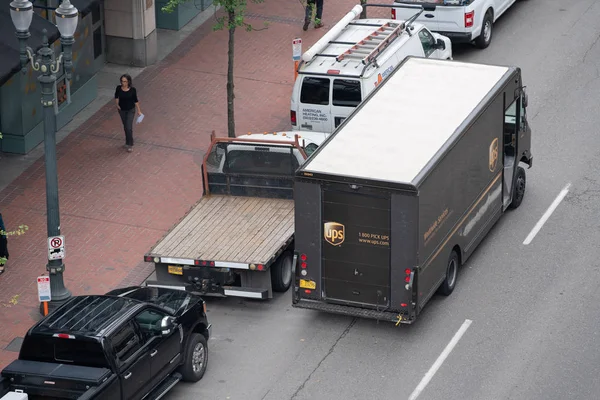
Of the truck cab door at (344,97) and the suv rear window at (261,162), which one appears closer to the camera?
the suv rear window at (261,162)

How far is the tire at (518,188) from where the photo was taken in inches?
936

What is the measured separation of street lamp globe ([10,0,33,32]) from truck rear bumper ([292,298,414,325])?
5.89 meters

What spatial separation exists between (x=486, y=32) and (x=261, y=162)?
1087 cm

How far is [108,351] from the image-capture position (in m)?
17.1

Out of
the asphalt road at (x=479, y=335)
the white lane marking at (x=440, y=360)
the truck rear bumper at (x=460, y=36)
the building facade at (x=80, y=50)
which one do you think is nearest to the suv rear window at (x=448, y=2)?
the truck rear bumper at (x=460, y=36)

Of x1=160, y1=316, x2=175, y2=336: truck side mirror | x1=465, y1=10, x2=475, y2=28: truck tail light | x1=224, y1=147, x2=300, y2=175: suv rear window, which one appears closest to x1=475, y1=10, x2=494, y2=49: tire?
x1=465, y1=10, x2=475, y2=28: truck tail light

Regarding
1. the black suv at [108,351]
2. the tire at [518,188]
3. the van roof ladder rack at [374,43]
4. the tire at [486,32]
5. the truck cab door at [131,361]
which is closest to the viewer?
the black suv at [108,351]

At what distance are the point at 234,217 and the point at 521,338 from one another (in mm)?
5314

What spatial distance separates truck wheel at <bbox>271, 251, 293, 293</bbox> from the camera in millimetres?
21297

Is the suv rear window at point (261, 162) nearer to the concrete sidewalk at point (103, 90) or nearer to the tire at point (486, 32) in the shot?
the concrete sidewalk at point (103, 90)

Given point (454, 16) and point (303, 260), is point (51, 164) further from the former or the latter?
point (454, 16)

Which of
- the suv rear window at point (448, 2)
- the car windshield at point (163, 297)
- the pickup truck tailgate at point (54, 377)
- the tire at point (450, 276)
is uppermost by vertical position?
the suv rear window at point (448, 2)

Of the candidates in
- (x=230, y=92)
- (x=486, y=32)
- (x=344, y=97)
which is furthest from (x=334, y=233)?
(x=486, y=32)

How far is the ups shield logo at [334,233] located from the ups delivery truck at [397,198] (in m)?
0.02
